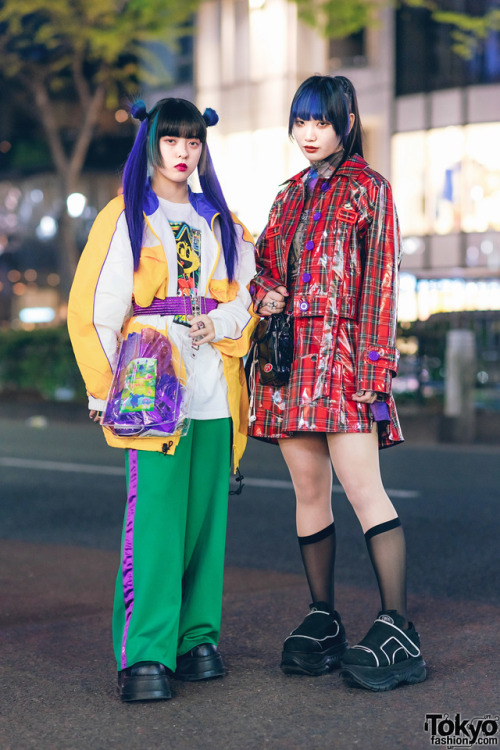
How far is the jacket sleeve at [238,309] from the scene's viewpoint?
11.9ft

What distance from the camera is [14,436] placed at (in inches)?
514

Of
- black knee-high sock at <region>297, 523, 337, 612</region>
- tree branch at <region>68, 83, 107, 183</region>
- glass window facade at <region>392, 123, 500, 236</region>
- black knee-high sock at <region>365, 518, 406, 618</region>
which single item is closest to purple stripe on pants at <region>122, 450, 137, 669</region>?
black knee-high sock at <region>297, 523, 337, 612</region>

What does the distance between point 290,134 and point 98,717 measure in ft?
7.03

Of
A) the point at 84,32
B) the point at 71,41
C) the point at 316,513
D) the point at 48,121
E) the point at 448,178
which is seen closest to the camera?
the point at 316,513

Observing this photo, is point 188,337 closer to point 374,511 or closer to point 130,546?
point 130,546

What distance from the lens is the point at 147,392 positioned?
340cm

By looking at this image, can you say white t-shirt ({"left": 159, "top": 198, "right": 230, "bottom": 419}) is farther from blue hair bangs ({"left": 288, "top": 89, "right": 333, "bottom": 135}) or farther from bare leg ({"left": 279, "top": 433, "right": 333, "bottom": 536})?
blue hair bangs ({"left": 288, "top": 89, "right": 333, "bottom": 135})

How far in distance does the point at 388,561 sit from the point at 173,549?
75cm

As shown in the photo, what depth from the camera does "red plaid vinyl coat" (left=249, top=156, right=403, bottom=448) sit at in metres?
3.59

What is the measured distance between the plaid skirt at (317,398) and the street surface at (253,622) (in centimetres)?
87

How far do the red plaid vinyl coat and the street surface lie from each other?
0.90 m

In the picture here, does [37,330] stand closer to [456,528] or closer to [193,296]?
[456,528]

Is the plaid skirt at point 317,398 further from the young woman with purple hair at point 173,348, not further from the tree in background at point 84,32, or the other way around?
the tree in background at point 84,32

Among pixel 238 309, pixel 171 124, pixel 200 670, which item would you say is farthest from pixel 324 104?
pixel 200 670
